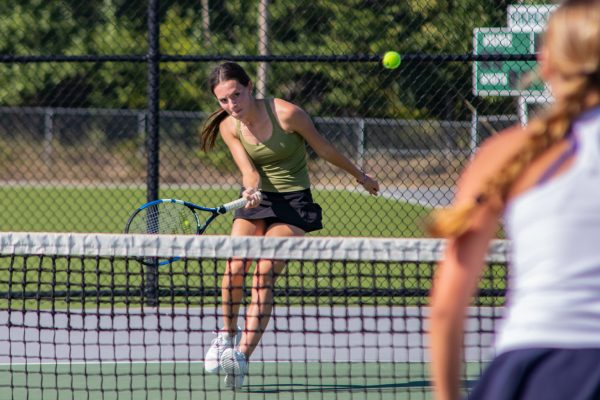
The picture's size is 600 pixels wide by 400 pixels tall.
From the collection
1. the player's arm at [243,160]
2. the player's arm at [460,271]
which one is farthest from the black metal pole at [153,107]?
the player's arm at [460,271]

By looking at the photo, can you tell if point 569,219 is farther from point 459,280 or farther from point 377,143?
point 377,143

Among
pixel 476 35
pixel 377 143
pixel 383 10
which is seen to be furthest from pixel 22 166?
pixel 476 35

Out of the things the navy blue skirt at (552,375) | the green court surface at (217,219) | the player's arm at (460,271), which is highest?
the green court surface at (217,219)

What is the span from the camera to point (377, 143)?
16734 millimetres

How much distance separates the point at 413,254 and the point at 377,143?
43.6 ft

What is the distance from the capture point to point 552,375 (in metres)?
1.59

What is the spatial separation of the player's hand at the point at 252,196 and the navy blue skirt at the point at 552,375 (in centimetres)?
300

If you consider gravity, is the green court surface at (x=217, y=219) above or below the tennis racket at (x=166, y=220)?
above

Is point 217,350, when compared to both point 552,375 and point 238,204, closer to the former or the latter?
point 238,204

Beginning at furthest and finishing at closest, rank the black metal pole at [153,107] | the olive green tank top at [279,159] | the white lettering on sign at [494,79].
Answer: the white lettering on sign at [494,79], the black metal pole at [153,107], the olive green tank top at [279,159]

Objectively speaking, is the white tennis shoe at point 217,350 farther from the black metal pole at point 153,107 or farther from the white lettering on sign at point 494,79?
the white lettering on sign at point 494,79

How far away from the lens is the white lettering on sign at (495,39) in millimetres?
6699

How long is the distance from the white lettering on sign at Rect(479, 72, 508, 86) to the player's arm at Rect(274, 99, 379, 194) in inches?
88.3

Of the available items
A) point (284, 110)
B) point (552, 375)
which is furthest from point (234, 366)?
point (552, 375)
